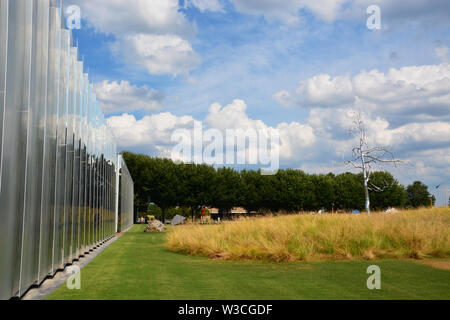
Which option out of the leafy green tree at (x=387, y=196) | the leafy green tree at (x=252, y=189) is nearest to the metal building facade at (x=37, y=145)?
the leafy green tree at (x=252, y=189)

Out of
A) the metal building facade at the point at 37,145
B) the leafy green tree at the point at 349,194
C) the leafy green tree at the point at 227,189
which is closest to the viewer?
the metal building facade at the point at 37,145

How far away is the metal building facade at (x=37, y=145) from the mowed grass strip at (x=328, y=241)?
14.7 feet

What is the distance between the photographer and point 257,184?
206ft

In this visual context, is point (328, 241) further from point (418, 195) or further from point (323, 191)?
point (418, 195)

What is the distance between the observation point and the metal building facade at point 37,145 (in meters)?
6.17

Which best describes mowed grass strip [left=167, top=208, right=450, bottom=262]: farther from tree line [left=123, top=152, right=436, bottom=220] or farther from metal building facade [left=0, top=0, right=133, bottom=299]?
tree line [left=123, top=152, right=436, bottom=220]


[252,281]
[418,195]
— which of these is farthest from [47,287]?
[418,195]

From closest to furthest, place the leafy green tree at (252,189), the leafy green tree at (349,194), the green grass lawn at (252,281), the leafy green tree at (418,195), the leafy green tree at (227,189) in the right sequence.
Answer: the green grass lawn at (252,281) < the leafy green tree at (227,189) < the leafy green tree at (252,189) < the leafy green tree at (349,194) < the leafy green tree at (418,195)

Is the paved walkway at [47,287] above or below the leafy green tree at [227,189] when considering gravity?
below

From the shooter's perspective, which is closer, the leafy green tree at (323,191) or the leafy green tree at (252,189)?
the leafy green tree at (252,189)

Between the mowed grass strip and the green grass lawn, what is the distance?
85cm

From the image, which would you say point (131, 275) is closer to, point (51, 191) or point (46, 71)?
point (51, 191)

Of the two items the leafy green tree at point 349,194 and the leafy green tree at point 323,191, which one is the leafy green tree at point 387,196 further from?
the leafy green tree at point 323,191
